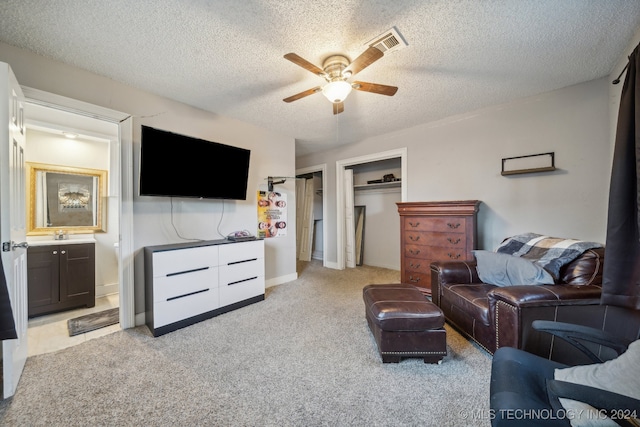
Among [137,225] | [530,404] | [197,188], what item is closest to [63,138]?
[137,225]

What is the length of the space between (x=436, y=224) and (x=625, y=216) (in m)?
1.72

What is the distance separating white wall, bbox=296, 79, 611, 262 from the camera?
2455 millimetres

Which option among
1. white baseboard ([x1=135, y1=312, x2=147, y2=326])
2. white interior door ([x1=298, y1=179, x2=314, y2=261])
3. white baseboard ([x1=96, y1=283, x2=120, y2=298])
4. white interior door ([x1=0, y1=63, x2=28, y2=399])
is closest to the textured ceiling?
white interior door ([x1=0, y1=63, x2=28, y2=399])

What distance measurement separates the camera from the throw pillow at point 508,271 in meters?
1.91

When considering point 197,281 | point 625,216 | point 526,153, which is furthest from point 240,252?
point 526,153

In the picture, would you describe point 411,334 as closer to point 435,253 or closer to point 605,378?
point 605,378

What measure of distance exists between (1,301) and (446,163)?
14.0 ft

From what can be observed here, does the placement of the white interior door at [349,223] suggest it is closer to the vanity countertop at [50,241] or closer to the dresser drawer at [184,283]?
the dresser drawer at [184,283]

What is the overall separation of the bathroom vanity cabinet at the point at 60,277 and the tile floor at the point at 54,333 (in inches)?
4.6

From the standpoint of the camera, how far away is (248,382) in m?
1.62

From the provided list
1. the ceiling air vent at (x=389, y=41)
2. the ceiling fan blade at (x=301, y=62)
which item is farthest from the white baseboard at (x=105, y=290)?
the ceiling air vent at (x=389, y=41)

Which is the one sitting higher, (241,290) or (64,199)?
(64,199)

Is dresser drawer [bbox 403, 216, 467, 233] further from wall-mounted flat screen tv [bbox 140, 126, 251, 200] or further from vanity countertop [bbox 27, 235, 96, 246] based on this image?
vanity countertop [bbox 27, 235, 96, 246]

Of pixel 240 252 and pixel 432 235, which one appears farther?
pixel 432 235
